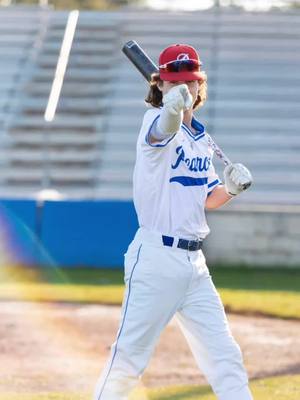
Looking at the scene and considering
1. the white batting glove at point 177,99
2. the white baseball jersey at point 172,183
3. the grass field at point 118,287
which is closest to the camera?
the white batting glove at point 177,99

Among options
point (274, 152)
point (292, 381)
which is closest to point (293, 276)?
point (274, 152)

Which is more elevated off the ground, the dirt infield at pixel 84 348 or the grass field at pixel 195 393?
the grass field at pixel 195 393

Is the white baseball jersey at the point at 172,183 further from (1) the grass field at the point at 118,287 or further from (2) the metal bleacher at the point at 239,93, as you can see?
(2) the metal bleacher at the point at 239,93

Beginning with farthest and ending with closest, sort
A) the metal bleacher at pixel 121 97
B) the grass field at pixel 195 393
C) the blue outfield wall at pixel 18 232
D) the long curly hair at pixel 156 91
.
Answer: the metal bleacher at pixel 121 97
the blue outfield wall at pixel 18 232
the grass field at pixel 195 393
the long curly hair at pixel 156 91

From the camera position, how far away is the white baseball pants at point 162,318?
18.1ft

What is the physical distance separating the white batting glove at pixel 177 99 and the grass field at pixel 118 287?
17.6ft

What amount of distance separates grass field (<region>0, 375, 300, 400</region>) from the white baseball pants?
157cm

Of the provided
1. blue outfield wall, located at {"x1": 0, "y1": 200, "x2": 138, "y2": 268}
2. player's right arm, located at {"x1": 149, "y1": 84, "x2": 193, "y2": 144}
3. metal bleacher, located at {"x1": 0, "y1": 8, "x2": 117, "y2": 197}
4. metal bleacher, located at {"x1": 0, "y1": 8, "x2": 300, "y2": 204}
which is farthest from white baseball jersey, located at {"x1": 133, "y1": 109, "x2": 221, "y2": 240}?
metal bleacher, located at {"x1": 0, "y1": 8, "x2": 117, "y2": 197}

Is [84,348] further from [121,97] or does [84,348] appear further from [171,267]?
[121,97]

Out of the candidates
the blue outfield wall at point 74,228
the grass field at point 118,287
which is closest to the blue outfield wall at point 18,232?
the blue outfield wall at point 74,228

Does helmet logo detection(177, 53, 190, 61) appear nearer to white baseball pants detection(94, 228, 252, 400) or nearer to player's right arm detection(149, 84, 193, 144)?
player's right arm detection(149, 84, 193, 144)

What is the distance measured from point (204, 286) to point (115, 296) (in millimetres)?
5496

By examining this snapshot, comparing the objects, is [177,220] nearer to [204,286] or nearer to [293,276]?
[204,286]

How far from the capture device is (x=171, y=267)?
18.2 ft
